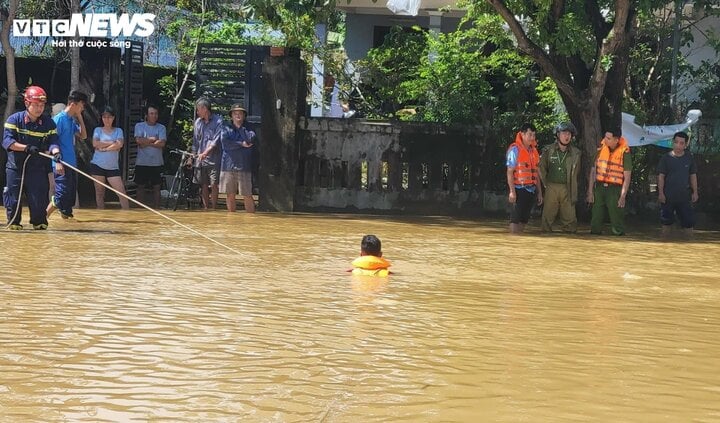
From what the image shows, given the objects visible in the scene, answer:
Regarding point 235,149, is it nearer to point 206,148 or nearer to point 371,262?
point 206,148

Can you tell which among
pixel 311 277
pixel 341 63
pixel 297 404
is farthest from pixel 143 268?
pixel 341 63

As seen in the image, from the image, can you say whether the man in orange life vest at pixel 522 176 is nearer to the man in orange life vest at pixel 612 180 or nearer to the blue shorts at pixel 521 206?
the blue shorts at pixel 521 206

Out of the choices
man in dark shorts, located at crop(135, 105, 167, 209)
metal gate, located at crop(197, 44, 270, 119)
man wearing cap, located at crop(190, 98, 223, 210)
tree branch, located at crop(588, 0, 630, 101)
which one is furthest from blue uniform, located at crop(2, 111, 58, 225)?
tree branch, located at crop(588, 0, 630, 101)

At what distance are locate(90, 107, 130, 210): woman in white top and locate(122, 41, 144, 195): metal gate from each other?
6.71 ft

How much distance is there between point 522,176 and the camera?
51.1 feet

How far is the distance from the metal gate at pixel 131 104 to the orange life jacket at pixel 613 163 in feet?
26.3

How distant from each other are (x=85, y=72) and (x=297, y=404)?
15221 mm

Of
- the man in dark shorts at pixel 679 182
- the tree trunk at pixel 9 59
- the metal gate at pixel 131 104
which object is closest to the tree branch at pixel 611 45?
the man in dark shorts at pixel 679 182

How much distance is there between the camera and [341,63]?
21656 mm

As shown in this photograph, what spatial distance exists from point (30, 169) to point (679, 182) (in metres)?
8.76

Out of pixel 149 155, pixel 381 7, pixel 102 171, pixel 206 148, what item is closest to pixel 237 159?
pixel 206 148

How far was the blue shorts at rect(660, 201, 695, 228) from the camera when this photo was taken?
16641 millimetres

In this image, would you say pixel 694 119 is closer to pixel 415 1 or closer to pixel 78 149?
pixel 415 1

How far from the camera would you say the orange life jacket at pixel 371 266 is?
32.9 feet
